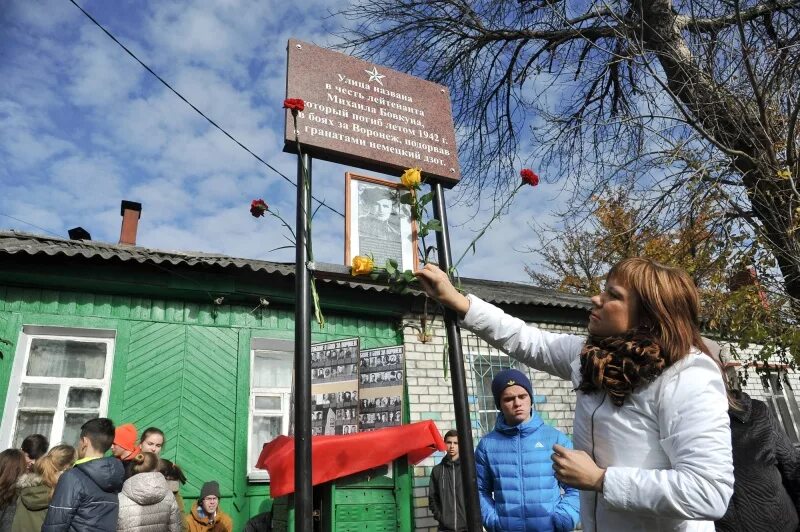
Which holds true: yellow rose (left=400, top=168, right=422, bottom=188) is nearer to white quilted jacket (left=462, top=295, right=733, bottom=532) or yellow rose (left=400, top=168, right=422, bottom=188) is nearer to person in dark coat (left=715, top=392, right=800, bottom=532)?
white quilted jacket (left=462, top=295, right=733, bottom=532)

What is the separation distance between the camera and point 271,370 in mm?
7137

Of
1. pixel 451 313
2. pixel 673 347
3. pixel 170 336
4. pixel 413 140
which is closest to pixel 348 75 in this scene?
pixel 413 140

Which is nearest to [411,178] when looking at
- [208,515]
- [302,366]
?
[302,366]

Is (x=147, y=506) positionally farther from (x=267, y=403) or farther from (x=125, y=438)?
(x=267, y=403)

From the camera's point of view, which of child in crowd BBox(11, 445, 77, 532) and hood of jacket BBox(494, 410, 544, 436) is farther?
child in crowd BBox(11, 445, 77, 532)

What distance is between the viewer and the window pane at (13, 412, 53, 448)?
5.86m

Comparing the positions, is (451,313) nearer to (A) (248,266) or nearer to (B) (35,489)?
(B) (35,489)

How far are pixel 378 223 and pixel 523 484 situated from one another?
1.77 metres

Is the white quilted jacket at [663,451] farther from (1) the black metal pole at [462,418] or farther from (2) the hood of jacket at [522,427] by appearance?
(2) the hood of jacket at [522,427]

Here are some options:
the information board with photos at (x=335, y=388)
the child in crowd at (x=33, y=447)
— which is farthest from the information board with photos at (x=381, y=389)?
the child in crowd at (x=33, y=447)

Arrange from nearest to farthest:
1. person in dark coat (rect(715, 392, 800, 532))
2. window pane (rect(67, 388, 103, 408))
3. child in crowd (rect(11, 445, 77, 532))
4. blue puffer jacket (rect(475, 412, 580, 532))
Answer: person in dark coat (rect(715, 392, 800, 532)), blue puffer jacket (rect(475, 412, 580, 532)), child in crowd (rect(11, 445, 77, 532)), window pane (rect(67, 388, 103, 408))

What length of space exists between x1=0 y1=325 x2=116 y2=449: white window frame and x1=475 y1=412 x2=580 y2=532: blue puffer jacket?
4.72 metres

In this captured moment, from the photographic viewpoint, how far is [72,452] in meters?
4.35

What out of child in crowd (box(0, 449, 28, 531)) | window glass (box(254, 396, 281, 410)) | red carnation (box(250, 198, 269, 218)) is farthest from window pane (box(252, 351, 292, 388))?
red carnation (box(250, 198, 269, 218))
